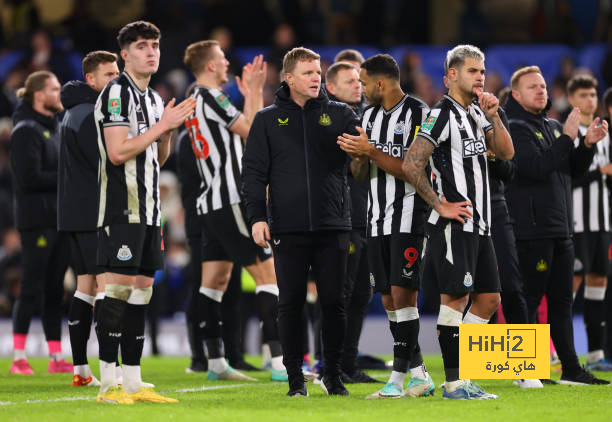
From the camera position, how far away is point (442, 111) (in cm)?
654

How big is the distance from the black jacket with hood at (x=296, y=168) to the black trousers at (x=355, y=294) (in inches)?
46.2

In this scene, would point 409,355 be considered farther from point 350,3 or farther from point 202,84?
point 350,3

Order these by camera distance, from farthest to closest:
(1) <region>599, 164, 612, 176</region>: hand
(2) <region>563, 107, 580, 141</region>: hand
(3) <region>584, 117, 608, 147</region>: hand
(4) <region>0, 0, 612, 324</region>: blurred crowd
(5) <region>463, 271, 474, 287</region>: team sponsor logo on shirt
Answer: (4) <region>0, 0, 612, 324</region>: blurred crowd
(1) <region>599, 164, 612, 176</region>: hand
(2) <region>563, 107, 580, 141</region>: hand
(3) <region>584, 117, 608, 147</region>: hand
(5) <region>463, 271, 474, 287</region>: team sponsor logo on shirt

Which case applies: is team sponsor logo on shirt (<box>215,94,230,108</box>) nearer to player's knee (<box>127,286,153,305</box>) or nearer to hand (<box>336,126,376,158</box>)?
hand (<box>336,126,376,158</box>)

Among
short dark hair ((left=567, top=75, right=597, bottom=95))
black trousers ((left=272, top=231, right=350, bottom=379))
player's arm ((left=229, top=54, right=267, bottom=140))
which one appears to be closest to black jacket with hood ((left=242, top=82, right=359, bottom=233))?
black trousers ((left=272, top=231, right=350, bottom=379))

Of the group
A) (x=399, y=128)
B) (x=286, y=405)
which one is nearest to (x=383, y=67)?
(x=399, y=128)

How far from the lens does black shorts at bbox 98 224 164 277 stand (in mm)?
6395

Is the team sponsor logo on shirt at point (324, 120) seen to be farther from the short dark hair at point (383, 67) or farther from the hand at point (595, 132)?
the hand at point (595, 132)

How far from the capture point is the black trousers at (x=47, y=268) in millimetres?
9320

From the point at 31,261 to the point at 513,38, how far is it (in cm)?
984

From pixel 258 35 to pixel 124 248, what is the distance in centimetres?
1122

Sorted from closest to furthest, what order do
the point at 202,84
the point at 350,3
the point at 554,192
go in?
the point at 554,192 → the point at 202,84 → the point at 350,3

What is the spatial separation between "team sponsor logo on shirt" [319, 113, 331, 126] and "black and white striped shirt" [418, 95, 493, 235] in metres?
0.70

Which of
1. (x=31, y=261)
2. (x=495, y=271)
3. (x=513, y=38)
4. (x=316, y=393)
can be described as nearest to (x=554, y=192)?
(x=495, y=271)
